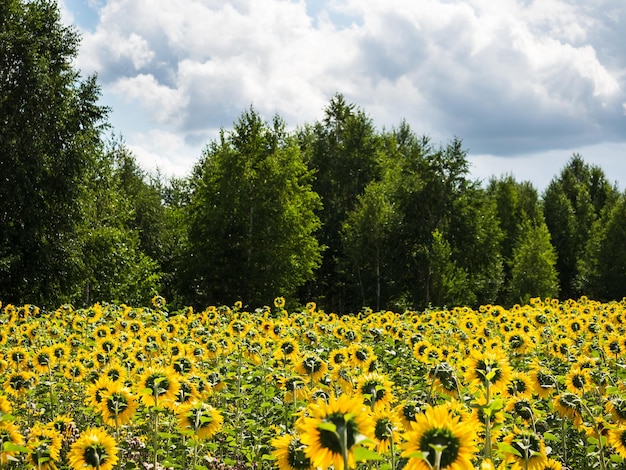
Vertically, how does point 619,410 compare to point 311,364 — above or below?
below

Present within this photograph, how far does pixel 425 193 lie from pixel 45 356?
26.6 m

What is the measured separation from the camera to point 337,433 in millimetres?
1918

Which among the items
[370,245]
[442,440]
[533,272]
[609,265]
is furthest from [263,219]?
[442,440]

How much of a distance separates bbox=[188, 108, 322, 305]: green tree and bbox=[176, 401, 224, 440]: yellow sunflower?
933 inches

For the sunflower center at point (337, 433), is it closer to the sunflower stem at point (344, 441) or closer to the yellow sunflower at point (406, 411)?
the sunflower stem at point (344, 441)

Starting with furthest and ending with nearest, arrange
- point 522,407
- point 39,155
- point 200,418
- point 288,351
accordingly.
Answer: point 39,155, point 288,351, point 522,407, point 200,418

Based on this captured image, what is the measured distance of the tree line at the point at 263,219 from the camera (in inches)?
811

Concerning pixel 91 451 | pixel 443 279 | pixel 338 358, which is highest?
pixel 443 279

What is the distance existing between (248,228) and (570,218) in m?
28.4

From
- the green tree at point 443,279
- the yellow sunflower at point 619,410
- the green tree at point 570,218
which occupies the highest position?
the green tree at point 570,218

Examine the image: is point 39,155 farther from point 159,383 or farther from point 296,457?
point 296,457

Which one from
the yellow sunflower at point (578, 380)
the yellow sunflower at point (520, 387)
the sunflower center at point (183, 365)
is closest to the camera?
the yellow sunflower at point (520, 387)

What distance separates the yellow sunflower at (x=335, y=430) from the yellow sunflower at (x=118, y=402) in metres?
2.19

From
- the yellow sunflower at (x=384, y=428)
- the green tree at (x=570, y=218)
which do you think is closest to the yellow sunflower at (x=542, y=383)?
the yellow sunflower at (x=384, y=428)
